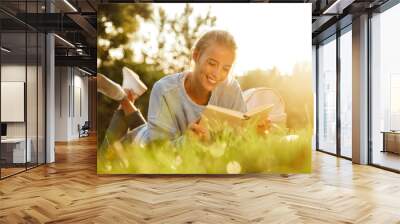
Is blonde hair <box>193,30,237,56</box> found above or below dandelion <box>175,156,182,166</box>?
above

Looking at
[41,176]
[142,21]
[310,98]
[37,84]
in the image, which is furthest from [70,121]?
[310,98]

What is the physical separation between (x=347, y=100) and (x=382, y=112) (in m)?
1.42

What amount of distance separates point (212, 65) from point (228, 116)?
91 centimetres

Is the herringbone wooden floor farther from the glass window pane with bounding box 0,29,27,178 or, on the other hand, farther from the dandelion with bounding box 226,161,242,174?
the glass window pane with bounding box 0,29,27,178

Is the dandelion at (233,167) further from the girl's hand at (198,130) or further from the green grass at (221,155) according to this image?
the girl's hand at (198,130)

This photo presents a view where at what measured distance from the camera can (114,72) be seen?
653cm

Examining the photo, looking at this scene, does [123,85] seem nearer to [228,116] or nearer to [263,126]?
[228,116]

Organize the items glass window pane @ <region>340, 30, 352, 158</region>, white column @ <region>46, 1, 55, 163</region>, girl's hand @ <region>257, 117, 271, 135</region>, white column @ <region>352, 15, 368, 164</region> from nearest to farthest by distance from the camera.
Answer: girl's hand @ <region>257, 117, 271, 135</region> < white column @ <region>352, 15, 368, 164</region> < white column @ <region>46, 1, 55, 163</region> < glass window pane @ <region>340, 30, 352, 158</region>

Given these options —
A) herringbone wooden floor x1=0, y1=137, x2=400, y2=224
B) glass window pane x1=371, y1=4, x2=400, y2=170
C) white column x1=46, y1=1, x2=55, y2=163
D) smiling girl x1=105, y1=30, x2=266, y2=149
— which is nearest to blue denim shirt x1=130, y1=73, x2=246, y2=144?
smiling girl x1=105, y1=30, x2=266, y2=149

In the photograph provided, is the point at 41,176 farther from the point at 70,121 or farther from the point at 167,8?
the point at 70,121

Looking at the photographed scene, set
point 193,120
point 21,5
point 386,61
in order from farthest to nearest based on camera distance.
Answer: point 386,61
point 21,5
point 193,120

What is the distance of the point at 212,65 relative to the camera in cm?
645

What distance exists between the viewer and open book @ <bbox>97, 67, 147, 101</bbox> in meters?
6.52

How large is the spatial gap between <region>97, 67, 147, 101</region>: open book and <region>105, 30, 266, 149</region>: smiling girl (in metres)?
0.11
